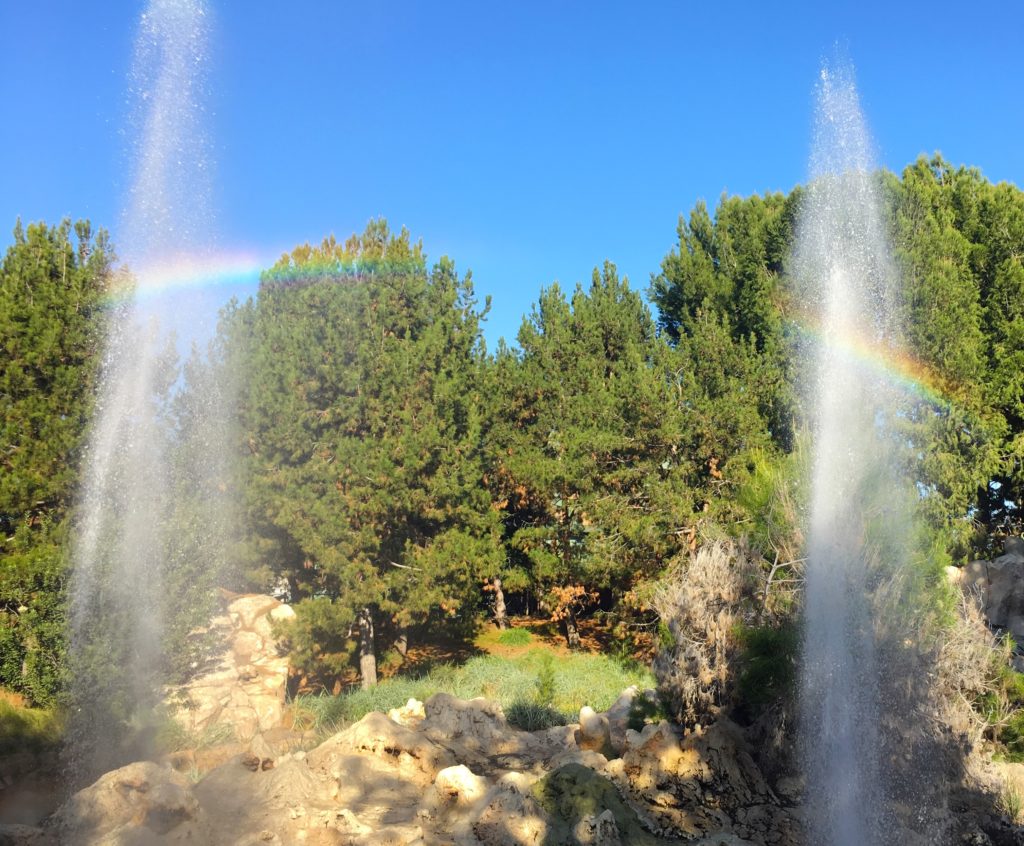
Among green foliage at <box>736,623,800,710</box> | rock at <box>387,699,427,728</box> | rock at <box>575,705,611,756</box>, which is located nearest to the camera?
green foliage at <box>736,623,800,710</box>

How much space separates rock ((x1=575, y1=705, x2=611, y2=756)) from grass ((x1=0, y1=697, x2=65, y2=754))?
7.61 metres

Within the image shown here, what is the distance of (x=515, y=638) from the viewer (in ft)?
78.6

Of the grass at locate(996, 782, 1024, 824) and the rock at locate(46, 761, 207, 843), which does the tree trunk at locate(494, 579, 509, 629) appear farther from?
the rock at locate(46, 761, 207, 843)

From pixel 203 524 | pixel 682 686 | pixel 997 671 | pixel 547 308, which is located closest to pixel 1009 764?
pixel 997 671

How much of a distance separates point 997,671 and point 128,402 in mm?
12758

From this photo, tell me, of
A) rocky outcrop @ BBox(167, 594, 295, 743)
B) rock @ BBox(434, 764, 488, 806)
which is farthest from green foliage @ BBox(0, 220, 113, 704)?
rock @ BBox(434, 764, 488, 806)

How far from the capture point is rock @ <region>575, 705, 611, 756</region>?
9.30 m

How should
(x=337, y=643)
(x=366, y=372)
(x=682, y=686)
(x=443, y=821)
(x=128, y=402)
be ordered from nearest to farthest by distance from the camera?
(x=443, y=821), (x=682, y=686), (x=128, y=402), (x=337, y=643), (x=366, y=372)

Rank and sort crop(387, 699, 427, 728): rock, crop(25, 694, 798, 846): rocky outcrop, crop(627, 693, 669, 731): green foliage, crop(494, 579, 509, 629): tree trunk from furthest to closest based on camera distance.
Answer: crop(494, 579, 509, 629): tree trunk, crop(387, 699, 427, 728): rock, crop(627, 693, 669, 731): green foliage, crop(25, 694, 798, 846): rocky outcrop

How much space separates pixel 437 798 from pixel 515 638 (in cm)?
1701

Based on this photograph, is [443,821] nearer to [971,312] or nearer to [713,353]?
[713,353]

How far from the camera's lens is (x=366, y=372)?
19.3 meters

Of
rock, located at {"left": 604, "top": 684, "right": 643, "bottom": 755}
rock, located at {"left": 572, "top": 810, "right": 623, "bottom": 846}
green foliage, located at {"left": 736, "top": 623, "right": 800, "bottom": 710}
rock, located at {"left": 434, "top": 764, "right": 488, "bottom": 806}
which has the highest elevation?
green foliage, located at {"left": 736, "top": 623, "right": 800, "bottom": 710}

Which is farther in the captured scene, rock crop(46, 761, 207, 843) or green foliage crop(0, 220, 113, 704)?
green foliage crop(0, 220, 113, 704)
